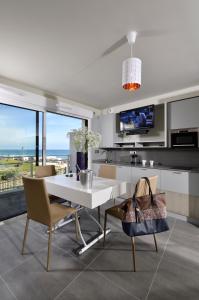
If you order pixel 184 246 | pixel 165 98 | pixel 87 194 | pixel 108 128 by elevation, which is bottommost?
pixel 184 246

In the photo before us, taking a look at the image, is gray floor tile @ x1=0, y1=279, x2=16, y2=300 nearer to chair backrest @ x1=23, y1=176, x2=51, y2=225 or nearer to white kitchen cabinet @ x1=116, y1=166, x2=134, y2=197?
chair backrest @ x1=23, y1=176, x2=51, y2=225

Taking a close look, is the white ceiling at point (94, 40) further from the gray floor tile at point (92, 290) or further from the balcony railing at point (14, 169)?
the gray floor tile at point (92, 290)

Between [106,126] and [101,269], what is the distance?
3.21 meters

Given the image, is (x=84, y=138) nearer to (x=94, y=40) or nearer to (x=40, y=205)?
(x=40, y=205)

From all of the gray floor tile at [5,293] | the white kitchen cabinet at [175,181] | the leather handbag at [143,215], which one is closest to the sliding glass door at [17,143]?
the gray floor tile at [5,293]

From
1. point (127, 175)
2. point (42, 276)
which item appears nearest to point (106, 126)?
point (127, 175)

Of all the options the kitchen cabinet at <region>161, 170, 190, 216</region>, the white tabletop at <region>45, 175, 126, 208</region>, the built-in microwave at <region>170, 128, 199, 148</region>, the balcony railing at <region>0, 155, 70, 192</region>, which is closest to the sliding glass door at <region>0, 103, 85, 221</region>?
the balcony railing at <region>0, 155, 70, 192</region>

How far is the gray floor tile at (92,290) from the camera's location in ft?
4.17

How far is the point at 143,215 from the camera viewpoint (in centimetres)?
151

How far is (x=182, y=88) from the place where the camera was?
3.09 meters

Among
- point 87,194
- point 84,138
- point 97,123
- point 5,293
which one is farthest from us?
point 97,123

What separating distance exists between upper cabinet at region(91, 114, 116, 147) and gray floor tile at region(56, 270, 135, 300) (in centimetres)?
300

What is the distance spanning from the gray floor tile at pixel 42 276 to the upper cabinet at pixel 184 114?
8.95 feet

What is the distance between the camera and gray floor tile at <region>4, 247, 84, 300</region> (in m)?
1.31
